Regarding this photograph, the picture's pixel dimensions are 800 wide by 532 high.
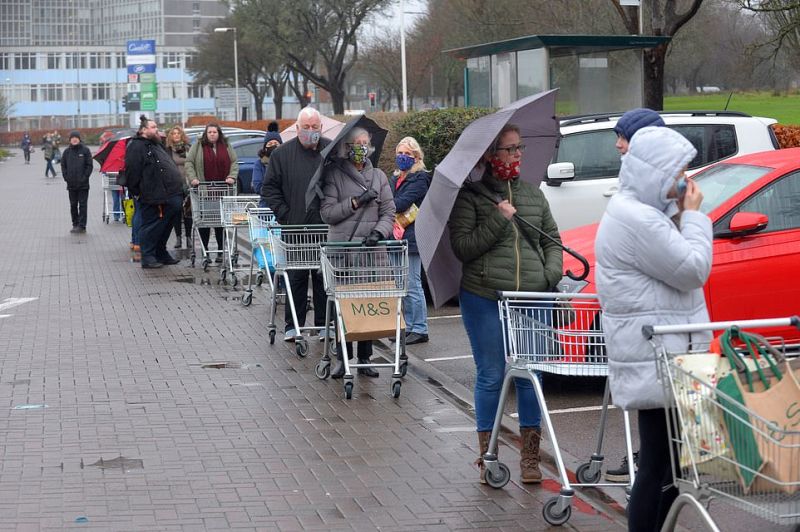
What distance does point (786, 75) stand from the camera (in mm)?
43875

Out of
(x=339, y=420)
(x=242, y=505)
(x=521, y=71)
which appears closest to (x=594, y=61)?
(x=521, y=71)

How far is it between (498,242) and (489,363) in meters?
0.67

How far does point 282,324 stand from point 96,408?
4.22 m

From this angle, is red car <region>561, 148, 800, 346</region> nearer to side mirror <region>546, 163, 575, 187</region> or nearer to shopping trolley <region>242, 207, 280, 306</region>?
side mirror <region>546, 163, 575, 187</region>

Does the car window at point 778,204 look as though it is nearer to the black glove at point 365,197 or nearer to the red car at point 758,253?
the red car at point 758,253

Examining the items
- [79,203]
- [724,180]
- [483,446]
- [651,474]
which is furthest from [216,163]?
[651,474]

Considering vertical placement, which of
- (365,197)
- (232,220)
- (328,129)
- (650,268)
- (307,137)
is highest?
(328,129)

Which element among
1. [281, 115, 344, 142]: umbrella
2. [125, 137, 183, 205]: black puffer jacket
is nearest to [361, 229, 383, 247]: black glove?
[281, 115, 344, 142]: umbrella

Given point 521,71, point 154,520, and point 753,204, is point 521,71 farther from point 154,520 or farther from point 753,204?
point 154,520

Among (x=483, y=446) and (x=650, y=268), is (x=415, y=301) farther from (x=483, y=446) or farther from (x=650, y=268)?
(x=650, y=268)

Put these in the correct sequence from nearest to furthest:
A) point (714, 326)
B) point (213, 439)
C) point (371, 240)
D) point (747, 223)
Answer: point (714, 326) < point (213, 439) < point (747, 223) < point (371, 240)

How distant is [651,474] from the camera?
16.0ft

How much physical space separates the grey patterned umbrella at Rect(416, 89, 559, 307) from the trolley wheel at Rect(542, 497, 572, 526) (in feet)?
4.20

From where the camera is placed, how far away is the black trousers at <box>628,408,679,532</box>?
15.8 feet
